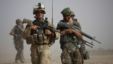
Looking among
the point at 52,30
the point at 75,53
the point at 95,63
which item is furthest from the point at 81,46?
the point at 95,63

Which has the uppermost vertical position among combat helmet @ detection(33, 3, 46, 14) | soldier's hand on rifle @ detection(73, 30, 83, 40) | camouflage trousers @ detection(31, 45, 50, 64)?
combat helmet @ detection(33, 3, 46, 14)

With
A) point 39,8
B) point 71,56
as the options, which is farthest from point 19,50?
point 39,8

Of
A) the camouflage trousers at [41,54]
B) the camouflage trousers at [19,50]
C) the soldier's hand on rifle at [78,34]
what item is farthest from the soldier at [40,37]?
the camouflage trousers at [19,50]

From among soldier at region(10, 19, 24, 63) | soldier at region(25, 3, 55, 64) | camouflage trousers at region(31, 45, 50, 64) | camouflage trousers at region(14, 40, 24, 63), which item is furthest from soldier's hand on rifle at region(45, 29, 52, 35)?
camouflage trousers at region(14, 40, 24, 63)

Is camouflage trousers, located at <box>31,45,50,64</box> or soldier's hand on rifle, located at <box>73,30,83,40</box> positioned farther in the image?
soldier's hand on rifle, located at <box>73,30,83,40</box>

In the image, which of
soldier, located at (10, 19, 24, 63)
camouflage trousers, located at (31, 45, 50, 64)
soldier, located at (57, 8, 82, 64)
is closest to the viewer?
camouflage trousers, located at (31, 45, 50, 64)

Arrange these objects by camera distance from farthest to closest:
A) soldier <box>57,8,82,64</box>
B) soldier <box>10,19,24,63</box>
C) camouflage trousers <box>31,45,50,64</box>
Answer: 1. soldier <box>10,19,24,63</box>
2. soldier <box>57,8,82,64</box>
3. camouflage trousers <box>31,45,50,64</box>

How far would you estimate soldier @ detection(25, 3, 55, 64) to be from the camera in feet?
34.5

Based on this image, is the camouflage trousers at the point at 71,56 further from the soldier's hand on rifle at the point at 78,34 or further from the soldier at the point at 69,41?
the soldier's hand on rifle at the point at 78,34

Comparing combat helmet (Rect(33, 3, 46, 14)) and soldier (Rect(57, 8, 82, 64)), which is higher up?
combat helmet (Rect(33, 3, 46, 14))

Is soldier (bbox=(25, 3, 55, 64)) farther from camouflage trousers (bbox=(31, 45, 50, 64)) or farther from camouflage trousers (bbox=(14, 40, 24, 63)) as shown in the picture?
camouflage trousers (bbox=(14, 40, 24, 63))

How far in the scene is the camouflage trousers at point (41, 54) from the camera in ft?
34.4

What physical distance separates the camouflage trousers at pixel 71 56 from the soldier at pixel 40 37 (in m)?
1.30

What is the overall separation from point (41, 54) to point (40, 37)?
0.39 meters
